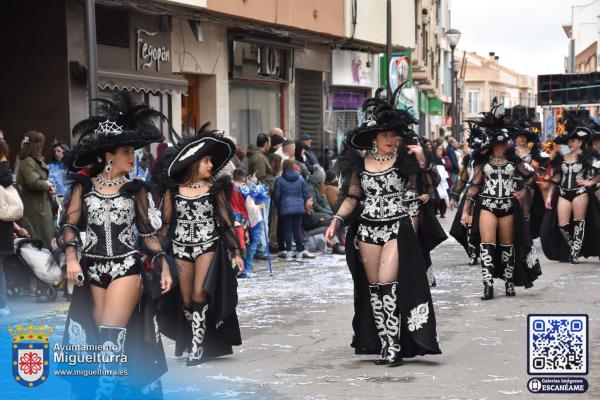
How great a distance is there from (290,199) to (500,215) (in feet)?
17.5

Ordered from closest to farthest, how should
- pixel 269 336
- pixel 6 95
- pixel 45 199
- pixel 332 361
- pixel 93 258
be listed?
pixel 93 258 < pixel 332 361 < pixel 269 336 < pixel 45 199 < pixel 6 95

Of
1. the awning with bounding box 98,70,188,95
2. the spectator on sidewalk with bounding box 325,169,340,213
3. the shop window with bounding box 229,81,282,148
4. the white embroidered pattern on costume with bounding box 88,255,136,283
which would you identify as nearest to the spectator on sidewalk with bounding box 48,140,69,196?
the awning with bounding box 98,70,188,95

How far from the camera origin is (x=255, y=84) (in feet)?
87.2

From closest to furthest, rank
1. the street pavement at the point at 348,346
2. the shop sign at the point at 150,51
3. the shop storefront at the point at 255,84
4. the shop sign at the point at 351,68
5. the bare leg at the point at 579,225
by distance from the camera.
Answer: the street pavement at the point at 348,346 < the bare leg at the point at 579,225 < the shop sign at the point at 150,51 < the shop storefront at the point at 255,84 < the shop sign at the point at 351,68

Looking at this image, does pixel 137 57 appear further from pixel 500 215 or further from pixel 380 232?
pixel 380 232

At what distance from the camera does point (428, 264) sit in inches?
517

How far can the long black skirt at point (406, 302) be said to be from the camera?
914 centimetres

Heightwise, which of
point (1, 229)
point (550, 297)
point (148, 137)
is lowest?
point (550, 297)

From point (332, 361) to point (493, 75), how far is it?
114m

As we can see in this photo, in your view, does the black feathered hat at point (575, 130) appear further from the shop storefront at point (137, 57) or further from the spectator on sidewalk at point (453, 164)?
the spectator on sidewalk at point (453, 164)

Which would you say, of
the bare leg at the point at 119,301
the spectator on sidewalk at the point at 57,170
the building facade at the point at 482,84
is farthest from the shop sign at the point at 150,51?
the building facade at the point at 482,84

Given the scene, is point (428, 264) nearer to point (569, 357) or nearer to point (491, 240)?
point (491, 240)

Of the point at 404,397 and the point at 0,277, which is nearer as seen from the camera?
the point at 404,397

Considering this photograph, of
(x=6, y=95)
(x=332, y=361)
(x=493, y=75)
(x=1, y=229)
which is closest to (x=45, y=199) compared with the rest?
(x=1, y=229)
